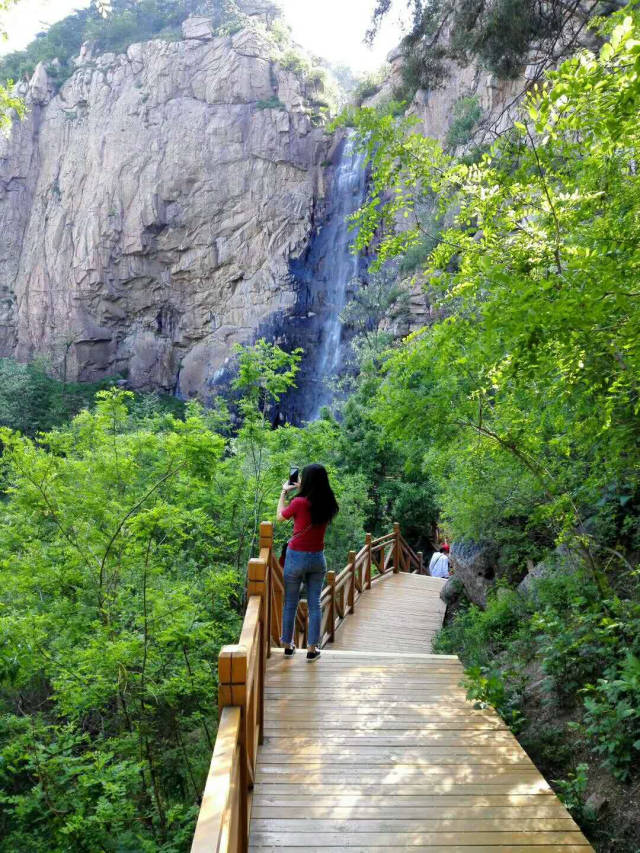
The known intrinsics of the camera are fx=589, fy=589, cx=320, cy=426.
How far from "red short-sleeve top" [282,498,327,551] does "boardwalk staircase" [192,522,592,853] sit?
251 millimetres

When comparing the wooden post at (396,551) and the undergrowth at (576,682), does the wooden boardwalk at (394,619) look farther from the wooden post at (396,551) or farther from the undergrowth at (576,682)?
the undergrowth at (576,682)

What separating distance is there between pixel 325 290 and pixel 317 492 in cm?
2736

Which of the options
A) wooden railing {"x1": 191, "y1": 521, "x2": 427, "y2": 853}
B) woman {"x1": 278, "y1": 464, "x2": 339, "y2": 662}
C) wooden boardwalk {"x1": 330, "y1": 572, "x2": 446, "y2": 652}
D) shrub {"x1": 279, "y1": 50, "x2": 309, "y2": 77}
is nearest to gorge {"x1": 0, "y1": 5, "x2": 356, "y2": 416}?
shrub {"x1": 279, "y1": 50, "x2": 309, "y2": 77}

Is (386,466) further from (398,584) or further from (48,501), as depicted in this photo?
(48,501)

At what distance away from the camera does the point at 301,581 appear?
14.6 feet

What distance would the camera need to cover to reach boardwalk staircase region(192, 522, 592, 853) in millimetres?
2301

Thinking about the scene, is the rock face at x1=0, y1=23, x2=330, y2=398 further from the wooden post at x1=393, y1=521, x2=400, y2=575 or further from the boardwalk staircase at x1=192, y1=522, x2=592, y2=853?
the boardwalk staircase at x1=192, y1=522, x2=592, y2=853

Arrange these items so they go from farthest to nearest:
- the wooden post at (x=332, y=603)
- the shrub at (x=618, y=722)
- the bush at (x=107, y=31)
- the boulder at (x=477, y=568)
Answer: the bush at (x=107, y=31)
the boulder at (x=477, y=568)
the wooden post at (x=332, y=603)
the shrub at (x=618, y=722)

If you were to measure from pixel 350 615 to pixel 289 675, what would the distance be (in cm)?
502

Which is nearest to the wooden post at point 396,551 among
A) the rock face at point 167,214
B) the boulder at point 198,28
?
the rock face at point 167,214

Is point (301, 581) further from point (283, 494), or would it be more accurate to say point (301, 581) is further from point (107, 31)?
point (107, 31)

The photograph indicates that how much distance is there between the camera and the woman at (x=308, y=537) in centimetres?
414

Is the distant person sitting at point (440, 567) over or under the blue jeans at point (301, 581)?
under

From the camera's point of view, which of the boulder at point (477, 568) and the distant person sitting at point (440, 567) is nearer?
the boulder at point (477, 568)
